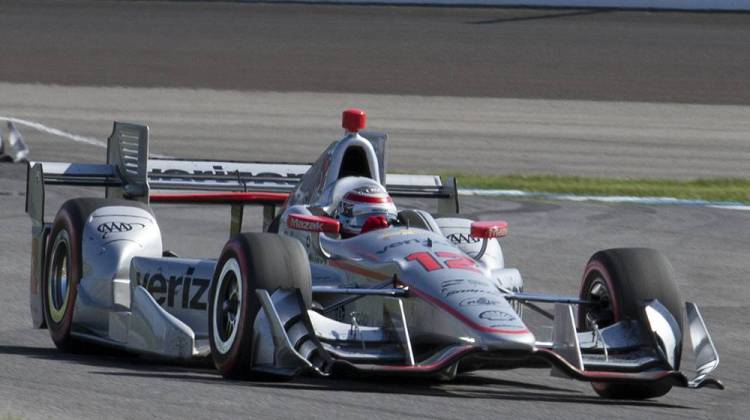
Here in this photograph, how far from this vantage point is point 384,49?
3512 cm

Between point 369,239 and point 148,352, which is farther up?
point 369,239

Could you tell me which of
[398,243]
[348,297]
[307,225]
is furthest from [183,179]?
[398,243]

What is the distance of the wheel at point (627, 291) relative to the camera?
25.8ft

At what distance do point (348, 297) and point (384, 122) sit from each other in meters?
16.3

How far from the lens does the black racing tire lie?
8961 millimetres

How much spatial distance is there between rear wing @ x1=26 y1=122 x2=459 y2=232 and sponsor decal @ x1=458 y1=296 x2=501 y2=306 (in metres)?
2.39

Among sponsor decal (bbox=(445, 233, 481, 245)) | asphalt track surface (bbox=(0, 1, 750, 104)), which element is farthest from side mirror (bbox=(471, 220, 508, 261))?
asphalt track surface (bbox=(0, 1, 750, 104))

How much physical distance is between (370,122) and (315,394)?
56.8ft

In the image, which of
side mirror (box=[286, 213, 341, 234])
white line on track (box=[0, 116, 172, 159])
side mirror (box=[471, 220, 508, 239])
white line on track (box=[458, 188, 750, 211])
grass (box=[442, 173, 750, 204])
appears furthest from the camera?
white line on track (box=[0, 116, 172, 159])

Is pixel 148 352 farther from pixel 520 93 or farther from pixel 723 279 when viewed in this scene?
pixel 520 93

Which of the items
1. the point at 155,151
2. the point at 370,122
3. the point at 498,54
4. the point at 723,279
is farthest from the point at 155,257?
the point at 498,54

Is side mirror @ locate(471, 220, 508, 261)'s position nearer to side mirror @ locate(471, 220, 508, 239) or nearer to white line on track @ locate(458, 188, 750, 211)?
side mirror @ locate(471, 220, 508, 239)

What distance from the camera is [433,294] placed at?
24.8ft

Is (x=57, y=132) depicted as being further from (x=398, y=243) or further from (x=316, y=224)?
(x=398, y=243)
